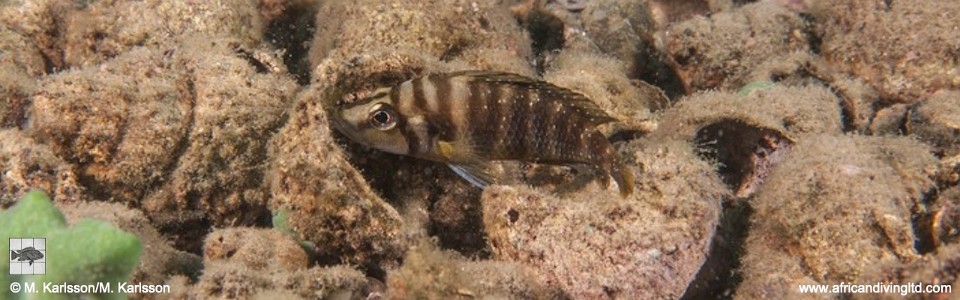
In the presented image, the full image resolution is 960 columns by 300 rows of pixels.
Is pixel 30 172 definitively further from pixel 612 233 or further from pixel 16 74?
pixel 612 233

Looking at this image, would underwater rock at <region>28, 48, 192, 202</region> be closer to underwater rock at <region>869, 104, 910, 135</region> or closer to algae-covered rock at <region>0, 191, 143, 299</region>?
algae-covered rock at <region>0, 191, 143, 299</region>

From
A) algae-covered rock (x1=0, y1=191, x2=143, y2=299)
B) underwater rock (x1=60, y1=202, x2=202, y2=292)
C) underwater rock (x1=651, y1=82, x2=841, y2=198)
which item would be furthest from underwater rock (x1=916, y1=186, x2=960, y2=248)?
underwater rock (x1=60, y1=202, x2=202, y2=292)

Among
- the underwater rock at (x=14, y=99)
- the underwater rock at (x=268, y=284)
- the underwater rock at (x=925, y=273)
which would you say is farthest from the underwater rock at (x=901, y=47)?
the underwater rock at (x=14, y=99)

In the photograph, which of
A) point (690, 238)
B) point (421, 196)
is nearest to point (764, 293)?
point (690, 238)

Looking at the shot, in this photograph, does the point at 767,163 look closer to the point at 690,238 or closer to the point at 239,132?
the point at 690,238

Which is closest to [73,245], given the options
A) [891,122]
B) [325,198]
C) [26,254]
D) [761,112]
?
[26,254]

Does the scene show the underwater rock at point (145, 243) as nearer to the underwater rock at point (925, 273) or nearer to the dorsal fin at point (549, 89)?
the dorsal fin at point (549, 89)
